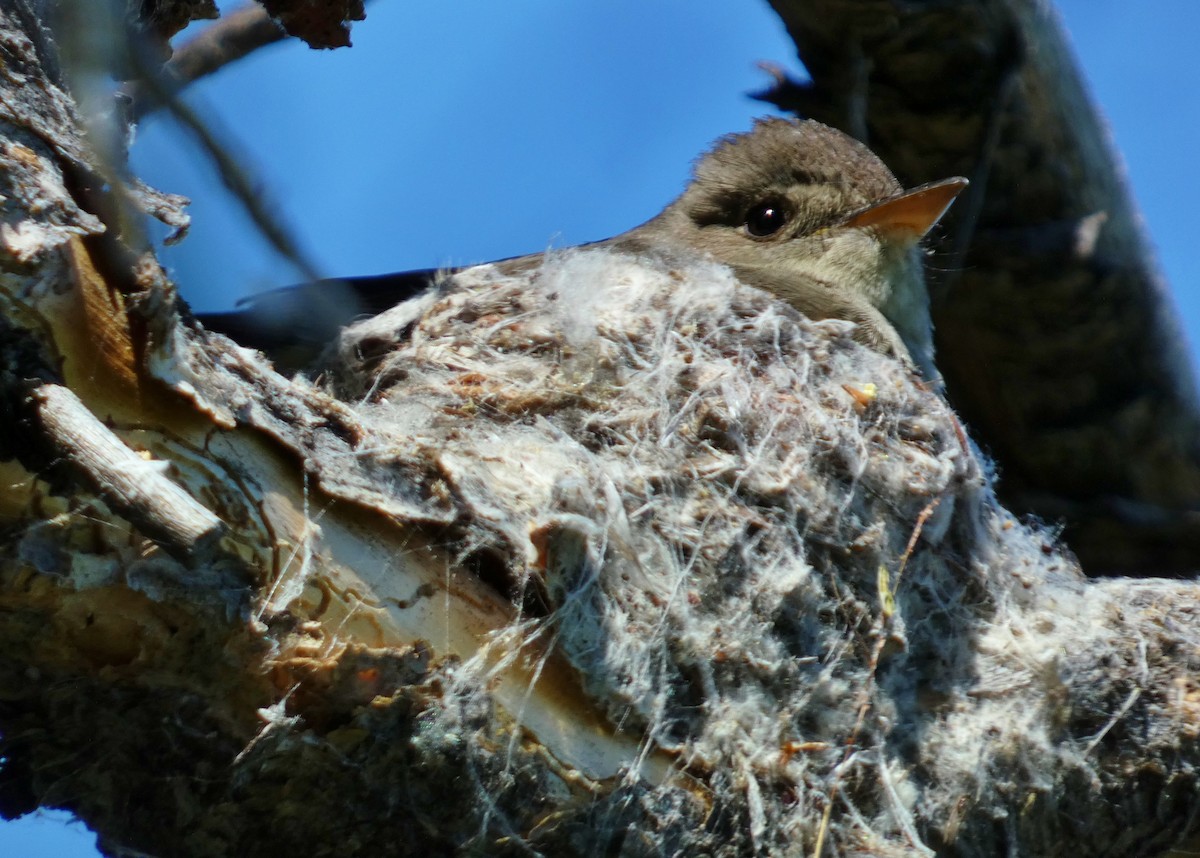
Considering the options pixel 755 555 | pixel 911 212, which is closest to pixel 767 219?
pixel 911 212

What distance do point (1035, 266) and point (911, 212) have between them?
0.61 meters

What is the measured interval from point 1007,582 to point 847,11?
7.23 feet

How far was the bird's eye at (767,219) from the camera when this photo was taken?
4973 mm

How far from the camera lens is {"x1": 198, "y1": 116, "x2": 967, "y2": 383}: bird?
3.96m

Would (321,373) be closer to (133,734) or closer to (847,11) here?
(133,734)

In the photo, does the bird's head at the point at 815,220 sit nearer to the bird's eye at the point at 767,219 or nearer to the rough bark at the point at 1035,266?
the bird's eye at the point at 767,219

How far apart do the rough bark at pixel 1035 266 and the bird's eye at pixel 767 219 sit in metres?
0.41

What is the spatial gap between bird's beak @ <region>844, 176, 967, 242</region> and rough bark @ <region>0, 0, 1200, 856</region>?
1004mm

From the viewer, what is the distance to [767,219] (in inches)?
197

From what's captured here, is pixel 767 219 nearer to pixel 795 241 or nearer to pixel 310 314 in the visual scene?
pixel 795 241

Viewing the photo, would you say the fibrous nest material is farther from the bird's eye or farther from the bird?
the bird's eye

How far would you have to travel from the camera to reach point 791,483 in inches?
A: 121

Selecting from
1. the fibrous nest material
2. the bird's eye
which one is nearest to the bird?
the bird's eye

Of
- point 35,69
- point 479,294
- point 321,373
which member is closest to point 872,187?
point 479,294
